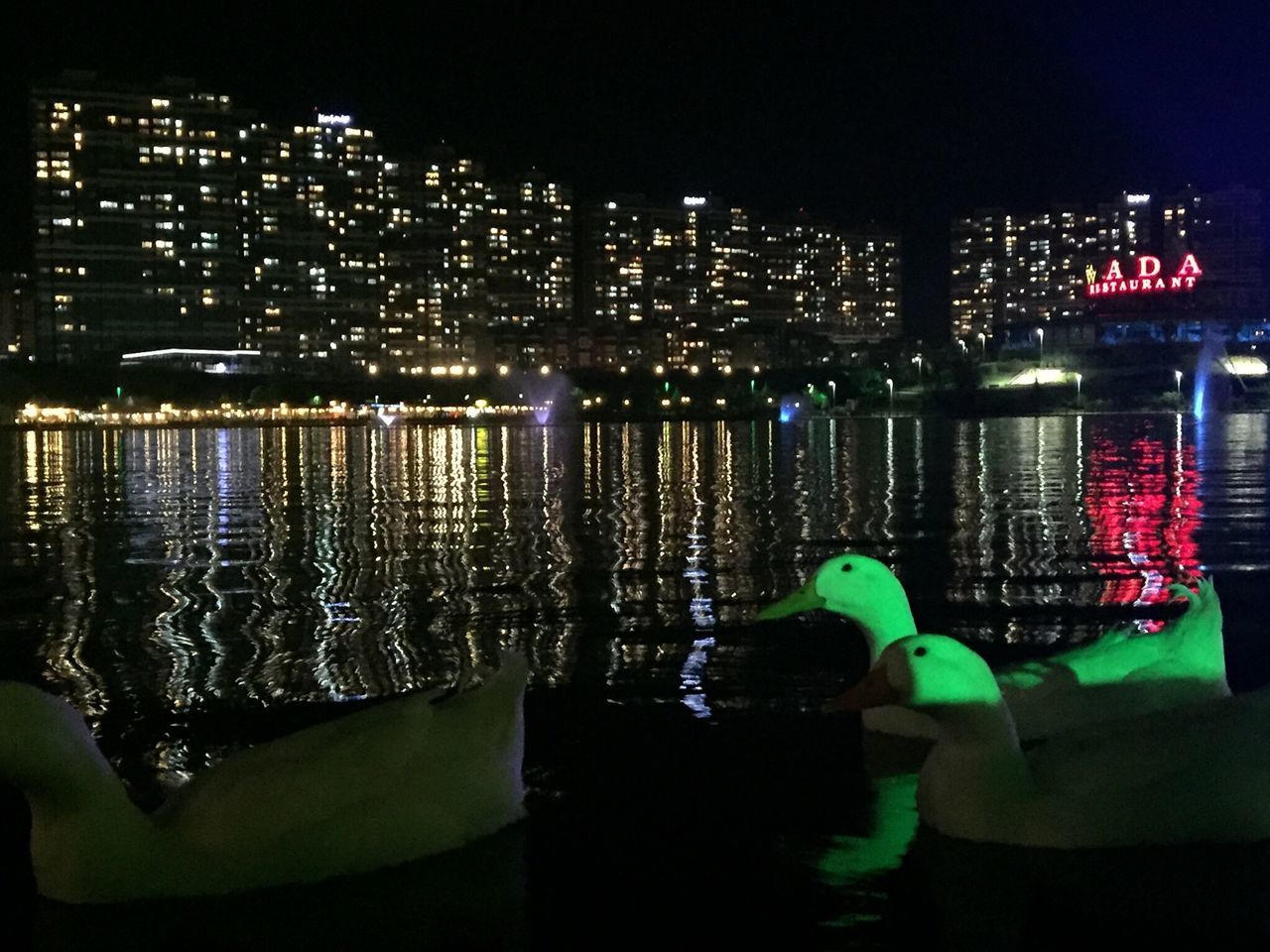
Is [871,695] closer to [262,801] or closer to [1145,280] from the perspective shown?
[262,801]

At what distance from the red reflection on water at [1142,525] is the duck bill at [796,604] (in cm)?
630

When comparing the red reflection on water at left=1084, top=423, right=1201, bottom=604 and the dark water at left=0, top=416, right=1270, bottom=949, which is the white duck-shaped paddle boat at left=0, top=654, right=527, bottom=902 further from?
the red reflection on water at left=1084, top=423, right=1201, bottom=604

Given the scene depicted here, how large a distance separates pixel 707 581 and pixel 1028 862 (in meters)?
10.1

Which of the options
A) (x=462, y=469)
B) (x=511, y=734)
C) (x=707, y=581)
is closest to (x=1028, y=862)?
(x=511, y=734)

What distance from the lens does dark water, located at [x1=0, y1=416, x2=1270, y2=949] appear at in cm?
646

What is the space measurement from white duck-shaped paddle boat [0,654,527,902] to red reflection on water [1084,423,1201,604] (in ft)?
30.3

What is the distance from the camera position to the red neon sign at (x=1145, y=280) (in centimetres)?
15538

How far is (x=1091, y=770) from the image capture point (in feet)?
22.7

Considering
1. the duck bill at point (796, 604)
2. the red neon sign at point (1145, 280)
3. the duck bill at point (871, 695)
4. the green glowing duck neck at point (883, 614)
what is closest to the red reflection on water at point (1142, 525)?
the green glowing duck neck at point (883, 614)

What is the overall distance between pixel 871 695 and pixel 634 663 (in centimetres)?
475

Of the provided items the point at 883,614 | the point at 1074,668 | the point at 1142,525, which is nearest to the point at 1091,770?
the point at 1074,668

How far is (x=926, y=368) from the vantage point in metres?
177

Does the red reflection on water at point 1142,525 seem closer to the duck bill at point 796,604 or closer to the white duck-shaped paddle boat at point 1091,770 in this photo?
the duck bill at point 796,604

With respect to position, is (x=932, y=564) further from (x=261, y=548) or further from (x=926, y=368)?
(x=926, y=368)
